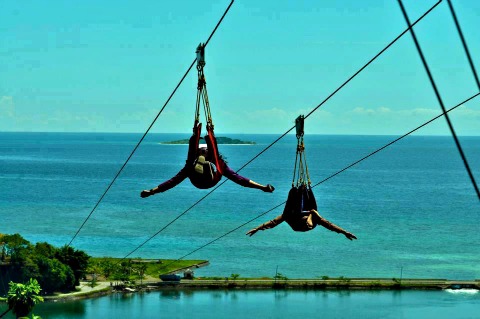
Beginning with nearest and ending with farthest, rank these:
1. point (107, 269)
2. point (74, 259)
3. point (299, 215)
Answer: point (299, 215) < point (74, 259) < point (107, 269)

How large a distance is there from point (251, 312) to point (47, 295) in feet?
66.4

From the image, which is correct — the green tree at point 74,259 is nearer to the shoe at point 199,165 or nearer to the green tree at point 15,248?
the green tree at point 15,248

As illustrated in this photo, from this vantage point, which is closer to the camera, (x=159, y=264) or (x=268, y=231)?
(x=159, y=264)

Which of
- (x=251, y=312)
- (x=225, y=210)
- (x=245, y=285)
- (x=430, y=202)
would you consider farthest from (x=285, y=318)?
(x=430, y=202)

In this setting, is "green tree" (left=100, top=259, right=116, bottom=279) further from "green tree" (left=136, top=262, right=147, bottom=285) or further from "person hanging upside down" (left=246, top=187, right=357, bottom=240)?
"person hanging upside down" (left=246, top=187, right=357, bottom=240)

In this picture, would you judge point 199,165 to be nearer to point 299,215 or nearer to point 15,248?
point 299,215

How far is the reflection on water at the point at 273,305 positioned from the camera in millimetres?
89375

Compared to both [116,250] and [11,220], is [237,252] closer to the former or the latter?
[116,250]

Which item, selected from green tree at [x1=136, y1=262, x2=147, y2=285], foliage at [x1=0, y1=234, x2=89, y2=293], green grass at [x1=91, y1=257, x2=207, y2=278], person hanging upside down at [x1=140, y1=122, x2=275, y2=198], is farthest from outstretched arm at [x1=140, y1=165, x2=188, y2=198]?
green grass at [x1=91, y1=257, x2=207, y2=278]

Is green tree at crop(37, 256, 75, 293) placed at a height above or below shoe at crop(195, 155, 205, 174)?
above

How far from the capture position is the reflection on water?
89.4m

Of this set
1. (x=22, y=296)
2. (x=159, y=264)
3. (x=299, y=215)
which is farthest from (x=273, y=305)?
(x=299, y=215)

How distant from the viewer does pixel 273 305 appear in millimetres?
93500

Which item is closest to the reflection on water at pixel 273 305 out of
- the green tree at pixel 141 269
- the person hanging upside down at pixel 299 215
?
the green tree at pixel 141 269
